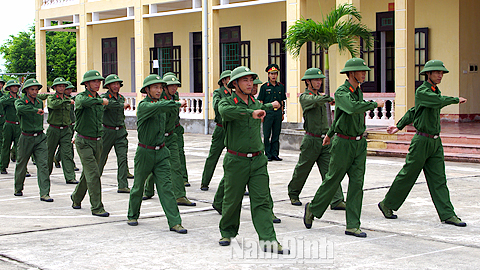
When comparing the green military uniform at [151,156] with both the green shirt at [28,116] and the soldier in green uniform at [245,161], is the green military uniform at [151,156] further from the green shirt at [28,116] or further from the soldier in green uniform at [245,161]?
the green shirt at [28,116]

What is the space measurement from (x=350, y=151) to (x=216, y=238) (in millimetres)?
1787

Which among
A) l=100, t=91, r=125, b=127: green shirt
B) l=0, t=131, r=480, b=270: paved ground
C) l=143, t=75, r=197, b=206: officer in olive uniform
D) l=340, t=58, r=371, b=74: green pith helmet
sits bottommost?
l=0, t=131, r=480, b=270: paved ground

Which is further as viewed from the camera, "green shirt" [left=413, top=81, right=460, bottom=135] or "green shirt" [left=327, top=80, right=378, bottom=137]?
"green shirt" [left=413, top=81, right=460, bottom=135]

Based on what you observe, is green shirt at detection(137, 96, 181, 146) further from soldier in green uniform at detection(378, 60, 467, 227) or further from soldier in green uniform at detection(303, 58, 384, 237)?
soldier in green uniform at detection(378, 60, 467, 227)

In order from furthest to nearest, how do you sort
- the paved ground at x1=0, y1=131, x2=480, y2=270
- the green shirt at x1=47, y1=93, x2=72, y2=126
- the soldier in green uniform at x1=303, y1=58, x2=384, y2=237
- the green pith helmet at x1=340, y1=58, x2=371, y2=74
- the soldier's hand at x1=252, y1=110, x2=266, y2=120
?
the green shirt at x1=47, y1=93, x2=72, y2=126 → the green pith helmet at x1=340, y1=58, x2=371, y2=74 → the soldier in green uniform at x1=303, y1=58, x2=384, y2=237 → the soldier's hand at x1=252, y1=110, x2=266, y2=120 → the paved ground at x1=0, y1=131, x2=480, y2=270

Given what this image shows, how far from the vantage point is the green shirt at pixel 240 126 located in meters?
6.36

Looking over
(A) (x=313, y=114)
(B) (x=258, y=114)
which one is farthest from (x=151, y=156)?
(A) (x=313, y=114)

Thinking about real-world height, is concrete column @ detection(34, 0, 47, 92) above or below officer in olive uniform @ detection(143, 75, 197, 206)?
above

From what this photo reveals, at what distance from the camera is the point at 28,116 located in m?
10.3

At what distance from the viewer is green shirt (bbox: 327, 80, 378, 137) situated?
7148 millimetres

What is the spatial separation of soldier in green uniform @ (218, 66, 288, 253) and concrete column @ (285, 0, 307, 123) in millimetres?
12209

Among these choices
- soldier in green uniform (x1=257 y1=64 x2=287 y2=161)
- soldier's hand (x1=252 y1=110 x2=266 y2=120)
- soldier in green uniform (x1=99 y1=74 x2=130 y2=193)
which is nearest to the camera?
soldier's hand (x1=252 y1=110 x2=266 y2=120)

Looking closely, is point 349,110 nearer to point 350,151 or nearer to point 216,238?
point 350,151

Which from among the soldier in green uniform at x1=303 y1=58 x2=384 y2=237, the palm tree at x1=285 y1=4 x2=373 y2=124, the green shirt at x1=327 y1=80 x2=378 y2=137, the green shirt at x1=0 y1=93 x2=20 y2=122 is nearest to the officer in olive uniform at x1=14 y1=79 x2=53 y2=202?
the green shirt at x1=0 y1=93 x2=20 y2=122
